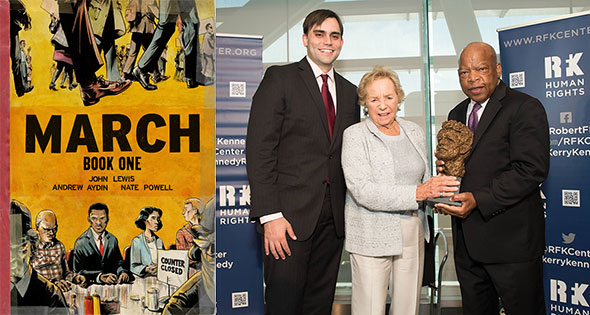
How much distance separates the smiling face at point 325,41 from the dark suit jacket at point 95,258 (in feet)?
4.34

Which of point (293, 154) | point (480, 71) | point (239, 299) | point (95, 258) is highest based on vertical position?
point (480, 71)

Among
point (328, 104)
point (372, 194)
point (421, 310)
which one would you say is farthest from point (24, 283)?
point (421, 310)

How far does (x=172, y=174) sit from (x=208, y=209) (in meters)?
0.17

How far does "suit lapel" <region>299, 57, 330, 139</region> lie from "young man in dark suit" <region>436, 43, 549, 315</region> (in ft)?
1.95

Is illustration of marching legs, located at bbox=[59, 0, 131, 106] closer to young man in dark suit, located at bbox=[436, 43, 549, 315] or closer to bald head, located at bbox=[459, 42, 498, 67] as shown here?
young man in dark suit, located at bbox=[436, 43, 549, 315]

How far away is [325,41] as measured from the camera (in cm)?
229

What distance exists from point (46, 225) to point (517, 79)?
3105 mm

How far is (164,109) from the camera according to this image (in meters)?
1.41

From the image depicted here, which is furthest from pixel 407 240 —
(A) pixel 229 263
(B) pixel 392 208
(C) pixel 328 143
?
(A) pixel 229 263

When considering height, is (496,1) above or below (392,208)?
above

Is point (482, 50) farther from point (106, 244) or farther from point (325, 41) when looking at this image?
point (106, 244)

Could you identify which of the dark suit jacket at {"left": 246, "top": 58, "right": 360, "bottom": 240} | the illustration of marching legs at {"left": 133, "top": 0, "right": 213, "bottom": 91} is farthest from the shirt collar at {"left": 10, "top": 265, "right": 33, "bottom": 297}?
the dark suit jacket at {"left": 246, "top": 58, "right": 360, "bottom": 240}

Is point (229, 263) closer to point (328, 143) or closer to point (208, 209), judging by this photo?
point (328, 143)

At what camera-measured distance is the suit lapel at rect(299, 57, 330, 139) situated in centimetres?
223
